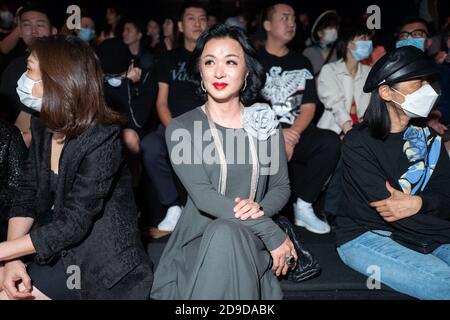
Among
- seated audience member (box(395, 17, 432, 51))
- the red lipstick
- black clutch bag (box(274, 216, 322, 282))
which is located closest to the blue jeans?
black clutch bag (box(274, 216, 322, 282))

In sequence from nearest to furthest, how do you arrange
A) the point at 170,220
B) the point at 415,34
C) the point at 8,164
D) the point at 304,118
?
the point at 8,164
the point at 170,220
the point at 304,118
the point at 415,34

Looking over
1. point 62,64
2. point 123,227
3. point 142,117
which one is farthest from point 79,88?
point 142,117

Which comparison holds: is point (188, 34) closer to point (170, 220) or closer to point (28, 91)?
point (170, 220)

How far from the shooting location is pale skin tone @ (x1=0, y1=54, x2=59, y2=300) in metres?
1.90

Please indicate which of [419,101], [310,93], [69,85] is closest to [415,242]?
[419,101]

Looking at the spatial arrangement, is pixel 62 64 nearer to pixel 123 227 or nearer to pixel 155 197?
pixel 123 227

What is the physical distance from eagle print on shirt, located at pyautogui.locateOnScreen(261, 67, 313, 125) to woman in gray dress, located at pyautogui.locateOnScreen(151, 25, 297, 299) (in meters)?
1.12

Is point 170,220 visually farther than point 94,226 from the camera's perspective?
Yes

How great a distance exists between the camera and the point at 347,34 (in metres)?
3.73

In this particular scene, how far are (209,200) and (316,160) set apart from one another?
4.80 feet

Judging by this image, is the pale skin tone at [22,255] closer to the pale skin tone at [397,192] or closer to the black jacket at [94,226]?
the black jacket at [94,226]

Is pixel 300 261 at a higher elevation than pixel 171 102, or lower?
lower

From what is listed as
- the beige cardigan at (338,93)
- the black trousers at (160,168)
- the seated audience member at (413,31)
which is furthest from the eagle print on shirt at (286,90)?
the seated audience member at (413,31)

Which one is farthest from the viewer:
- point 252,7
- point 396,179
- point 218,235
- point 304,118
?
point 252,7
